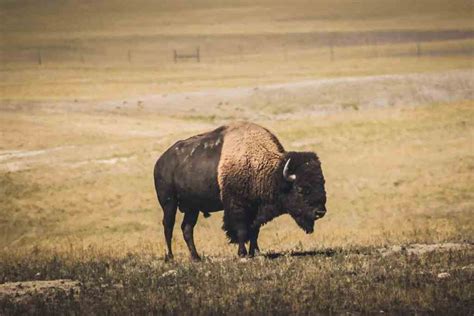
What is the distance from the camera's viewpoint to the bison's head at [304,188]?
13.9 m

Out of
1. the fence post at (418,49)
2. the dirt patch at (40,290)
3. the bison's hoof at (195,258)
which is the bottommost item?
the fence post at (418,49)

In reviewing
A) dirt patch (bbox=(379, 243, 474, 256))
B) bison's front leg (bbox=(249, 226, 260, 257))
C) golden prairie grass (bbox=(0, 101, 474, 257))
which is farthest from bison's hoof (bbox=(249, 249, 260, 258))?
golden prairie grass (bbox=(0, 101, 474, 257))

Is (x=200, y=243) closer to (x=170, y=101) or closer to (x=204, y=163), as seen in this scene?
(x=204, y=163)

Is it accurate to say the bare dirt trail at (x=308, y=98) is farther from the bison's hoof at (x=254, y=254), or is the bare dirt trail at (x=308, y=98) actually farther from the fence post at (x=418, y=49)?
the fence post at (x=418, y=49)

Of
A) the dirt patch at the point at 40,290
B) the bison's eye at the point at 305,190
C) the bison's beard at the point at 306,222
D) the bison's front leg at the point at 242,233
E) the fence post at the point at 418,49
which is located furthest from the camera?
the fence post at the point at 418,49

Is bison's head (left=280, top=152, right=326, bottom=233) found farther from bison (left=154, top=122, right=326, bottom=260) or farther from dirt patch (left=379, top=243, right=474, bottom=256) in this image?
dirt patch (left=379, top=243, right=474, bottom=256)

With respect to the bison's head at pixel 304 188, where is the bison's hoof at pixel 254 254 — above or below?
below

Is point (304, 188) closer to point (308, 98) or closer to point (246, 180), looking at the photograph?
point (246, 180)

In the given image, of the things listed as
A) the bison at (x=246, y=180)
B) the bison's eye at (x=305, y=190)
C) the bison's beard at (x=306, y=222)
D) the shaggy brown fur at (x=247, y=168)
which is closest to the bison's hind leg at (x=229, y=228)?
the bison at (x=246, y=180)

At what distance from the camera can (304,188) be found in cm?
1398

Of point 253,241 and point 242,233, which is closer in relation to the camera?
point 242,233

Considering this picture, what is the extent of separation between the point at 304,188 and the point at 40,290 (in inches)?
155

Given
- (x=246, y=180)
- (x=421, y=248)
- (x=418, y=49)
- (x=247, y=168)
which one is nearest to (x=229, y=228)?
(x=246, y=180)

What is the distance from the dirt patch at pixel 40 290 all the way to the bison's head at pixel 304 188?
329 cm
